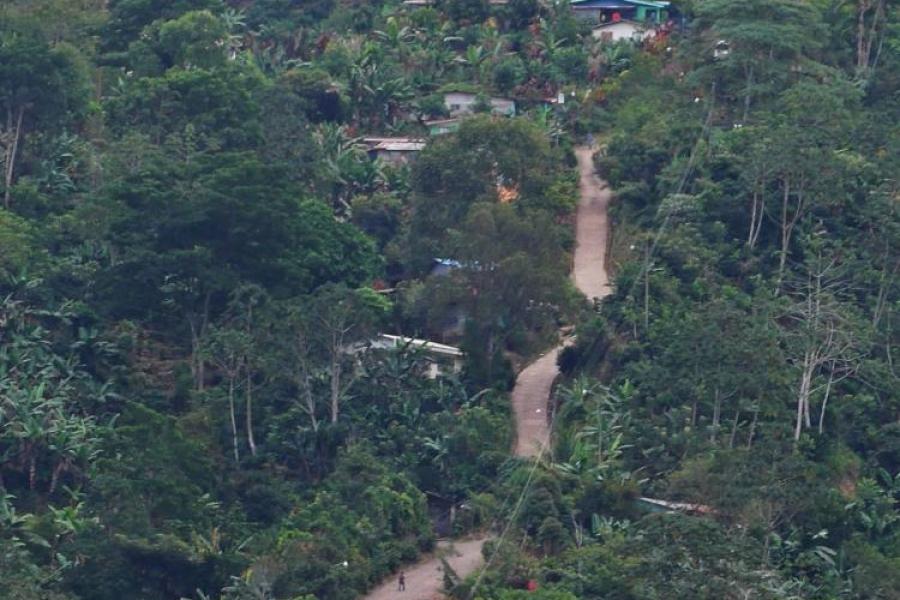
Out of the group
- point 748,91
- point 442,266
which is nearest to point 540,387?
point 442,266

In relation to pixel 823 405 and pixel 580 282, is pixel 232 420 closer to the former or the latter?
pixel 580 282

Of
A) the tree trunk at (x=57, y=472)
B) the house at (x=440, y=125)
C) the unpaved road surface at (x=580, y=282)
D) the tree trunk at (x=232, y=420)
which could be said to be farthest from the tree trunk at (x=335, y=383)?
the house at (x=440, y=125)

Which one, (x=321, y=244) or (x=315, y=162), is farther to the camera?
(x=315, y=162)

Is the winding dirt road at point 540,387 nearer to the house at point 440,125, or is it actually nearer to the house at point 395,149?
the house at point 440,125

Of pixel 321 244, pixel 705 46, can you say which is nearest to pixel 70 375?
pixel 321 244

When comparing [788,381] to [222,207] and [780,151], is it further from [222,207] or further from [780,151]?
[222,207]

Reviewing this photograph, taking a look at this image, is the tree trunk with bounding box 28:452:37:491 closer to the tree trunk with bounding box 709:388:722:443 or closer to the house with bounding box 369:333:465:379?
the house with bounding box 369:333:465:379

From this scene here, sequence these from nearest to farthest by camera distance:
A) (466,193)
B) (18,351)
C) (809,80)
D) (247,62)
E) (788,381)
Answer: (788,381), (18,351), (466,193), (809,80), (247,62)
